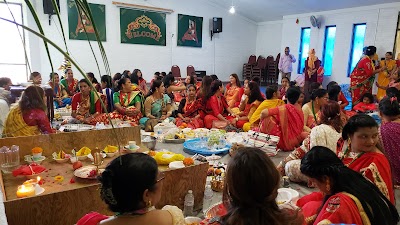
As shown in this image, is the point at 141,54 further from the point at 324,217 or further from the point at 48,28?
the point at 324,217

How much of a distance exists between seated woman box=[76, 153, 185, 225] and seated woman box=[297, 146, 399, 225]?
83 centimetres

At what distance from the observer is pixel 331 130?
2.71 meters

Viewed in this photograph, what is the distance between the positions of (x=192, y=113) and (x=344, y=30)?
6627 millimetres

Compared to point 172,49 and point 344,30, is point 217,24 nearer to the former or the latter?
point 172,49

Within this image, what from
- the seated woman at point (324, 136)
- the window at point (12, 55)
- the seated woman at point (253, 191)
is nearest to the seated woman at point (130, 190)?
the seated woman at point (253, 191)

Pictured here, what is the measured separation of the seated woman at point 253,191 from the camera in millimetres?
1085

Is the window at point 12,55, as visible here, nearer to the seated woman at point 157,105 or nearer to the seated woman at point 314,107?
the seated woman at point 157,105

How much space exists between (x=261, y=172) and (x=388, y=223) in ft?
3.00

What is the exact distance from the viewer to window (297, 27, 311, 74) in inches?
409

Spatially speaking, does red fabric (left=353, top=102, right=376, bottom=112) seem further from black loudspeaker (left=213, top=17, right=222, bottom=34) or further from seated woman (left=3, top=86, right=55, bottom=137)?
black loudspeaker (left=213, top=17, right=222, bottom=34)

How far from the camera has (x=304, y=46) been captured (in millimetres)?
10570

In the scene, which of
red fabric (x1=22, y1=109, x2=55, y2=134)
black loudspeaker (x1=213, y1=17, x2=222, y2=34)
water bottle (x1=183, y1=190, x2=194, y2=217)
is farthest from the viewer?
black loudspeaker (x1=213, y1=17, x2=222, y2=34)

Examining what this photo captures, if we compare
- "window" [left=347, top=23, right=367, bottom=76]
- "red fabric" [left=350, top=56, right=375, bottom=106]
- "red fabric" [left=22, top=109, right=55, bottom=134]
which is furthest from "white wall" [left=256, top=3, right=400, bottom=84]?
"red fabric" [left=22, top=109, right=55, bottom=134]

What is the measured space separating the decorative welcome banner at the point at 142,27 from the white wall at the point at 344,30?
178 inches
